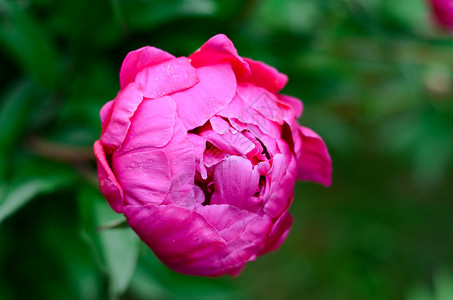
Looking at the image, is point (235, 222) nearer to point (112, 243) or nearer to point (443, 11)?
point (112, 243)

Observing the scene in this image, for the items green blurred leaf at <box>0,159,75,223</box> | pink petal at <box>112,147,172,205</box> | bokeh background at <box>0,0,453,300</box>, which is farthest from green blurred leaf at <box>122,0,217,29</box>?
pink petal at <box>112,147,172,205</box>

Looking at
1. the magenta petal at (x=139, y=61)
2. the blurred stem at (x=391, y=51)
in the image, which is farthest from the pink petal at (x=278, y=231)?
the blurred stem at (x=391, y=51)

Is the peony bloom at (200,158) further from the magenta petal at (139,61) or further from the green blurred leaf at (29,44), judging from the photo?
the green blurred leaf at (29,44)

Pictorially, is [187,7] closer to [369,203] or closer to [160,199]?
[160,199]

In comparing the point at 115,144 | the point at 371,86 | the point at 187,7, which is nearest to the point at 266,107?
the point at 115,144

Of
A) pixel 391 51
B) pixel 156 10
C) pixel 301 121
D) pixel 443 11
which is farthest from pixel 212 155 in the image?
pixel 301 121

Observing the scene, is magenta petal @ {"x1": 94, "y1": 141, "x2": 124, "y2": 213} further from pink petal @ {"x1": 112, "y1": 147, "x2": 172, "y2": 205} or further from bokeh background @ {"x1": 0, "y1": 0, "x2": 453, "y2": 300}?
bokeh background @ {"x1": 0, "y1": 0, "x2": 453, "y2": 300}
